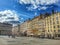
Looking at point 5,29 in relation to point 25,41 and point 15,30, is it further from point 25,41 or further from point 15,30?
point 25,41

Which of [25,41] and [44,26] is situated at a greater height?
[44,26]

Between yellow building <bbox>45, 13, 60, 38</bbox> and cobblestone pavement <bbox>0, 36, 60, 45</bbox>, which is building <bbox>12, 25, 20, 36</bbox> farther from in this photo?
yellow building <bbox>45, 13, 60, 38</bbox>

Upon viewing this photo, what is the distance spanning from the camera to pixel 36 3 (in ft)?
11.7

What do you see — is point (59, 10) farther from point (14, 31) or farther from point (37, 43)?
point (14, 31)

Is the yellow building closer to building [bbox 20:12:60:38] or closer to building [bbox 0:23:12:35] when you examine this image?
building [bbox 20:12:60:38]

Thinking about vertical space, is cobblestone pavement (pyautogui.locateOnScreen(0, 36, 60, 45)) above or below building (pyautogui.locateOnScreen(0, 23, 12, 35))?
below

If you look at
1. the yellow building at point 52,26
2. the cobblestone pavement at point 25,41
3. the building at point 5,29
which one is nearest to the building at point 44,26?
the yellow building at point 52,26

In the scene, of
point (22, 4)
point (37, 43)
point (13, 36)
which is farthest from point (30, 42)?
point (22, 4)

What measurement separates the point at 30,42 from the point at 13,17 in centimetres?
77

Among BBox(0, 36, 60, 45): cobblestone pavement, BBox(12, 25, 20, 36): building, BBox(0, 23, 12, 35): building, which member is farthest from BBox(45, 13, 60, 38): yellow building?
BBox(0, 23, 12, 35): building


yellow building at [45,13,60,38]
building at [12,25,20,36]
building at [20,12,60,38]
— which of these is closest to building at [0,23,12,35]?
building at [12,25,20,36]

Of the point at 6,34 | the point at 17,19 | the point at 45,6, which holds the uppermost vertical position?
the point at 45,6

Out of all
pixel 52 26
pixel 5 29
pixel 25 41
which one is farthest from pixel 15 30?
pixel 52 26

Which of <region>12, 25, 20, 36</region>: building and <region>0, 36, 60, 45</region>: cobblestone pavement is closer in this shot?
<region>0, 36, 60, 45</region>: cobblestone pavement
